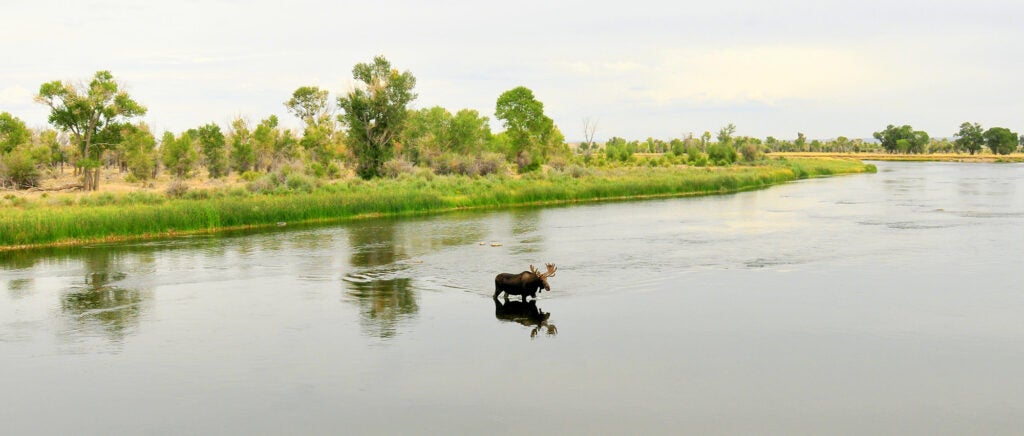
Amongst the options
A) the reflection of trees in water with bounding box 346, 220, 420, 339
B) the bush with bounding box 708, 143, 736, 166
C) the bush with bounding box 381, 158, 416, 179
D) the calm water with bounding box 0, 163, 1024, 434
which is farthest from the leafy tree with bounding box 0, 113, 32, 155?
the bush with bounding box 708, 143, 736, 166

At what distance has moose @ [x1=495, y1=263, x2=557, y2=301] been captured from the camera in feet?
65.1

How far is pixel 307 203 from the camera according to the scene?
41.1 metres

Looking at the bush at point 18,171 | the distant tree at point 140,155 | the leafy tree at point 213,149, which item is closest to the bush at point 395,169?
the leafy tree at point 213,149

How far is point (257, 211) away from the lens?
38.9 m

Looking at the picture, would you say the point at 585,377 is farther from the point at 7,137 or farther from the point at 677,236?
the point at 7,137

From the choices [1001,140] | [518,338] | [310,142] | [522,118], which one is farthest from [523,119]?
[1001,140]

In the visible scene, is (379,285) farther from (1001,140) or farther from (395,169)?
(1001,140)

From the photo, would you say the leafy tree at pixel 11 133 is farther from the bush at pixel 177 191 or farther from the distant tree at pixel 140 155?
the bush at pixel 177 191

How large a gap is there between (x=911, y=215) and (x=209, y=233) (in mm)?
35425

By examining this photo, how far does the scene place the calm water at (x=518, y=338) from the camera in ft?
41.6

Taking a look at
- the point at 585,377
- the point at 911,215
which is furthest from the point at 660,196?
the point at 585,377

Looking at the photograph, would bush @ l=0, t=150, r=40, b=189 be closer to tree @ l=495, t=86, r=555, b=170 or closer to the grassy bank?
the grassy bank

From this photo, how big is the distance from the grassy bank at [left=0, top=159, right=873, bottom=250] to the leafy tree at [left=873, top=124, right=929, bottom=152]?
5590 inches

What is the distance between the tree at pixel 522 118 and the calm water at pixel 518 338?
53763 mm
